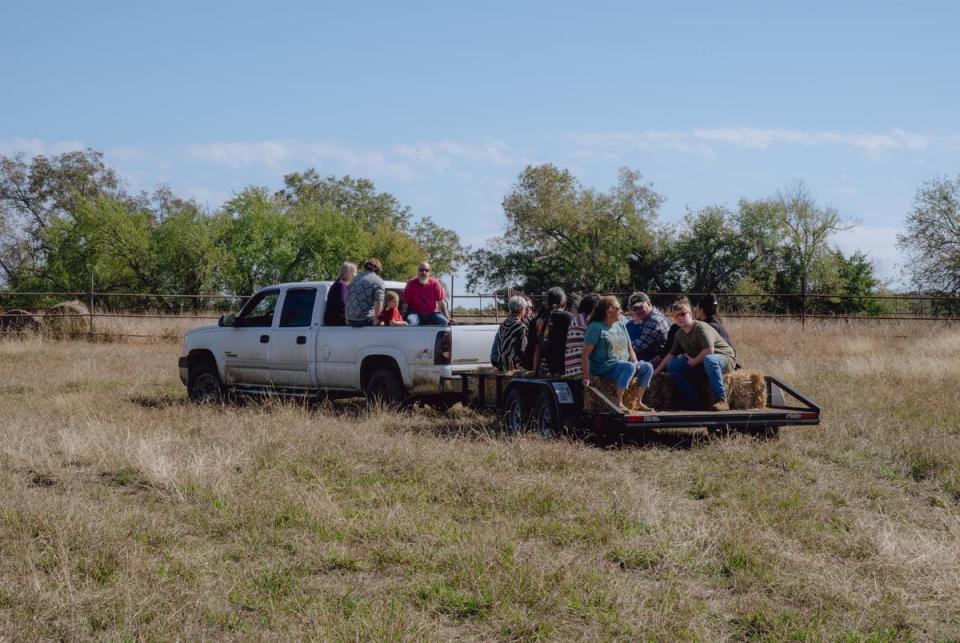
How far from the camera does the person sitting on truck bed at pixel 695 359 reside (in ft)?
31.6

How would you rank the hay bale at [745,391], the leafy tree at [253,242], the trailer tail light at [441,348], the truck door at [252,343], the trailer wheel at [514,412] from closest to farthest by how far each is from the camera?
the hay bale at [745,391]
the trailer wheel at [514,412]
the trailer tail light at [441,348]
the truck door at [252,343]
the leafy tree at [253,242]

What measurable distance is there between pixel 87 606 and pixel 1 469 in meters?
4.02

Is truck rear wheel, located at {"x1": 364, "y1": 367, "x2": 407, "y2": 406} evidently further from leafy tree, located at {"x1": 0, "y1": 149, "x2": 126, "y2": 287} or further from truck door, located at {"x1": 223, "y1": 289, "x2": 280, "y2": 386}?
leafy tree, located at {"x1": 0, "y1": 149, "x2": 126, "y2": 287}

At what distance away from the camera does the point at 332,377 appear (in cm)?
1267

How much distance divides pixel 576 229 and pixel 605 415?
60.3 m

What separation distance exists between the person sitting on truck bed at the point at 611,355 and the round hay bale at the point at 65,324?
22617 mm

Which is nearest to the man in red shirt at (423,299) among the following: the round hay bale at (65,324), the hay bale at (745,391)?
the hay bale at (745,391)

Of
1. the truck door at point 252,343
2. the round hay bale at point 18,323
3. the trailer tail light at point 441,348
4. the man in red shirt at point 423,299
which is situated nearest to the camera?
the trailer tail light at point 441,348

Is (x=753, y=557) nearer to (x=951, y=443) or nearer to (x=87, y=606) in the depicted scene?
(x=87, y=606)

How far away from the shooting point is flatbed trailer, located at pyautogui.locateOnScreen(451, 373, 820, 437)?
30.0 ft

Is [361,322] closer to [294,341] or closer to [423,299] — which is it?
[423,299]

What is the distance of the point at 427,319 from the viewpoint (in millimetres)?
12695

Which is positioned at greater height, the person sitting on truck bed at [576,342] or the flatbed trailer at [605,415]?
the person sitting on truck bed at [576,342]

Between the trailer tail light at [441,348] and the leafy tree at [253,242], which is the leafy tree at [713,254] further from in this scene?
the trailer tail light at [441,348]
